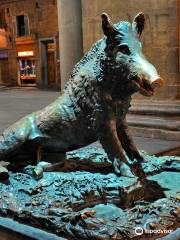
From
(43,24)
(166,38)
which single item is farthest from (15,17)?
(166,38)

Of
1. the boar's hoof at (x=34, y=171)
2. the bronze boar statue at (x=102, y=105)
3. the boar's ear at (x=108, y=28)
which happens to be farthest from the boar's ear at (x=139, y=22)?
the boar's hoof at (x=34, y=171)

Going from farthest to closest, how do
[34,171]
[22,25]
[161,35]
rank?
[22,25] < [161,35] < [34,171]

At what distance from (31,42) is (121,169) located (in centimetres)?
2118

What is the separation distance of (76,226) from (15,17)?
22898 mm

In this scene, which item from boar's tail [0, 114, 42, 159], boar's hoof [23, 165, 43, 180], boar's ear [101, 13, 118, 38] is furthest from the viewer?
boar's tail [0, 114, 42, 159]

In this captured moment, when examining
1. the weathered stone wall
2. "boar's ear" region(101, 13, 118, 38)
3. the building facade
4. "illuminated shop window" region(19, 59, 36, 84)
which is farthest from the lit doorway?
"boar's ear" region(101, 13, 118, 38)

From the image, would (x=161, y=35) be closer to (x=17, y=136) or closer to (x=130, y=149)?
(x=130, y=149)

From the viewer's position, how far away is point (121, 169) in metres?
2.87

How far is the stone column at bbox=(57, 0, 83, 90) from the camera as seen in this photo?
21.2 feet

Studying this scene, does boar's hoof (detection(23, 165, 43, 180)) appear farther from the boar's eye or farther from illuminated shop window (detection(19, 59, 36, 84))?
illuminated shop window (detection(19, 59, 36, 84))

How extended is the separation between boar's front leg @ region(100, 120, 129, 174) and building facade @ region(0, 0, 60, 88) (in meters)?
18.6

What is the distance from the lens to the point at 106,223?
225cm

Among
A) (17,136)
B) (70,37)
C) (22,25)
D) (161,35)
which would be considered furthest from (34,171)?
(22,25)

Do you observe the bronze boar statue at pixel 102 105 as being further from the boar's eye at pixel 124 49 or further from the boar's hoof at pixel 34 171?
the boar's hoof at pixel 34 171
